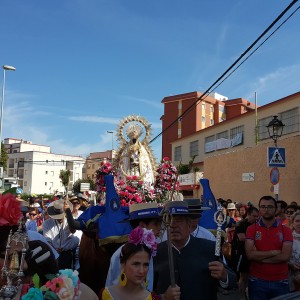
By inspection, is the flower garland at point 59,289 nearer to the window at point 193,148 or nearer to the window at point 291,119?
the window at point 291,119

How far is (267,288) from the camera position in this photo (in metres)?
5.16

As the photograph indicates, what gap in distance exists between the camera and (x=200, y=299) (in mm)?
3443

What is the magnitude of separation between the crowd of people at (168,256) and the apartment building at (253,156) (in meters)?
11.8

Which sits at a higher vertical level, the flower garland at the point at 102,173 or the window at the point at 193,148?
the window at the point at 193,148

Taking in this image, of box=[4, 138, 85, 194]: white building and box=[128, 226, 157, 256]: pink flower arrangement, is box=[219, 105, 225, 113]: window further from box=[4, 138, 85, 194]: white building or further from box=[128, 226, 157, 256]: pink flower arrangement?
box=[128, 226, 157, 256]: pink flower arrangement

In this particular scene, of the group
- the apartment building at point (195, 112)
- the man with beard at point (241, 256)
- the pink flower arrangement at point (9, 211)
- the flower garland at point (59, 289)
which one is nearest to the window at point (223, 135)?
the apartment building at point (195, 112)

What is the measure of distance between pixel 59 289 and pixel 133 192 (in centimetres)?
521

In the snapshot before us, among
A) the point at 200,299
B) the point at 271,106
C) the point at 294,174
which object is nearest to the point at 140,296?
the point at 200,299

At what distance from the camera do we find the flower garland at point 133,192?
6977 mm

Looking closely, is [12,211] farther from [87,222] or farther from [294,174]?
[294,174]

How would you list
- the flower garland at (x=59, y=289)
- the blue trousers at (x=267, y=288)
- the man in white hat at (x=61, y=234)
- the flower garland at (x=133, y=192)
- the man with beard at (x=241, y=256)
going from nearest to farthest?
the flower garland at (x=59, y=289) < the blue trousers at (x=267, y=288) < the man with beard at (x=241, y=256) < the man in white hat at (x=61, y=234) < the flower garland at (x=133, y=192)

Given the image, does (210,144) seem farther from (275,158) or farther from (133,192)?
(133,192)

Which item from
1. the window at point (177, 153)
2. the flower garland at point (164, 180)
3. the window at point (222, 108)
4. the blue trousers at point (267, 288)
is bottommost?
the blue trousers at point (267, 288)

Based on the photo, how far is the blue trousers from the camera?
202 inches
